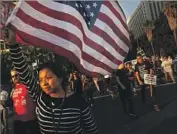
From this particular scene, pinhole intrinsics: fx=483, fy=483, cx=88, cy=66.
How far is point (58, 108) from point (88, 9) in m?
1.12

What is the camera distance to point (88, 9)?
14.5 ft

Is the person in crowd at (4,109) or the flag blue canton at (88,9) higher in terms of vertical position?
the flag blue canton at (88,9)

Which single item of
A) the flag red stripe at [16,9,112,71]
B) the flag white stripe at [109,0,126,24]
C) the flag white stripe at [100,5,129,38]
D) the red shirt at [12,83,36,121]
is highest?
the flag white stripe at [109,0,126,24]

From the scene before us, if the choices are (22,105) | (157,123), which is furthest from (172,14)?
(22,105)

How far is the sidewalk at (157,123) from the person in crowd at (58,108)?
488cm

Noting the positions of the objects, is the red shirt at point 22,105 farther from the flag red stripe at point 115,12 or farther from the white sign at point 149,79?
the white sign at point 149,79

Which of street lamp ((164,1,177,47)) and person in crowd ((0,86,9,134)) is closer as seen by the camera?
person in crowd ((0,86,9,134))

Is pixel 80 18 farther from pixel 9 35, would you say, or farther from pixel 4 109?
pixel 4 109

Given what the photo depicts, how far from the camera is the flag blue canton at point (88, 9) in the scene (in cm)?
431

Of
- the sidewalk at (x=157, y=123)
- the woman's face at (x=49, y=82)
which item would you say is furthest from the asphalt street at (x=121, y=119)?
the woman's face at (x=49, y=82)

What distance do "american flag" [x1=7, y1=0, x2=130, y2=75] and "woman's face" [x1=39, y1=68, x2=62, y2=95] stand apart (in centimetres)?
33

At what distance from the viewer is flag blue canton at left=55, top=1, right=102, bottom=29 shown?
4305 mm

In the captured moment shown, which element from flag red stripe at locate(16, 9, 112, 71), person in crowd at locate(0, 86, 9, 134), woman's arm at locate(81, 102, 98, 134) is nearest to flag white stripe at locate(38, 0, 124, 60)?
flag red stripe at locate(16, 9, 112, 71)

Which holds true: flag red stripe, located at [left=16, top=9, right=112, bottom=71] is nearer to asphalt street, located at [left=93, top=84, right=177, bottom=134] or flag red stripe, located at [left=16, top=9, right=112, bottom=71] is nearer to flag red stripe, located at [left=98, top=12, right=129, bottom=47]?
flag red stripe, located at [left=98, top=12, right=129, bottom=47]
